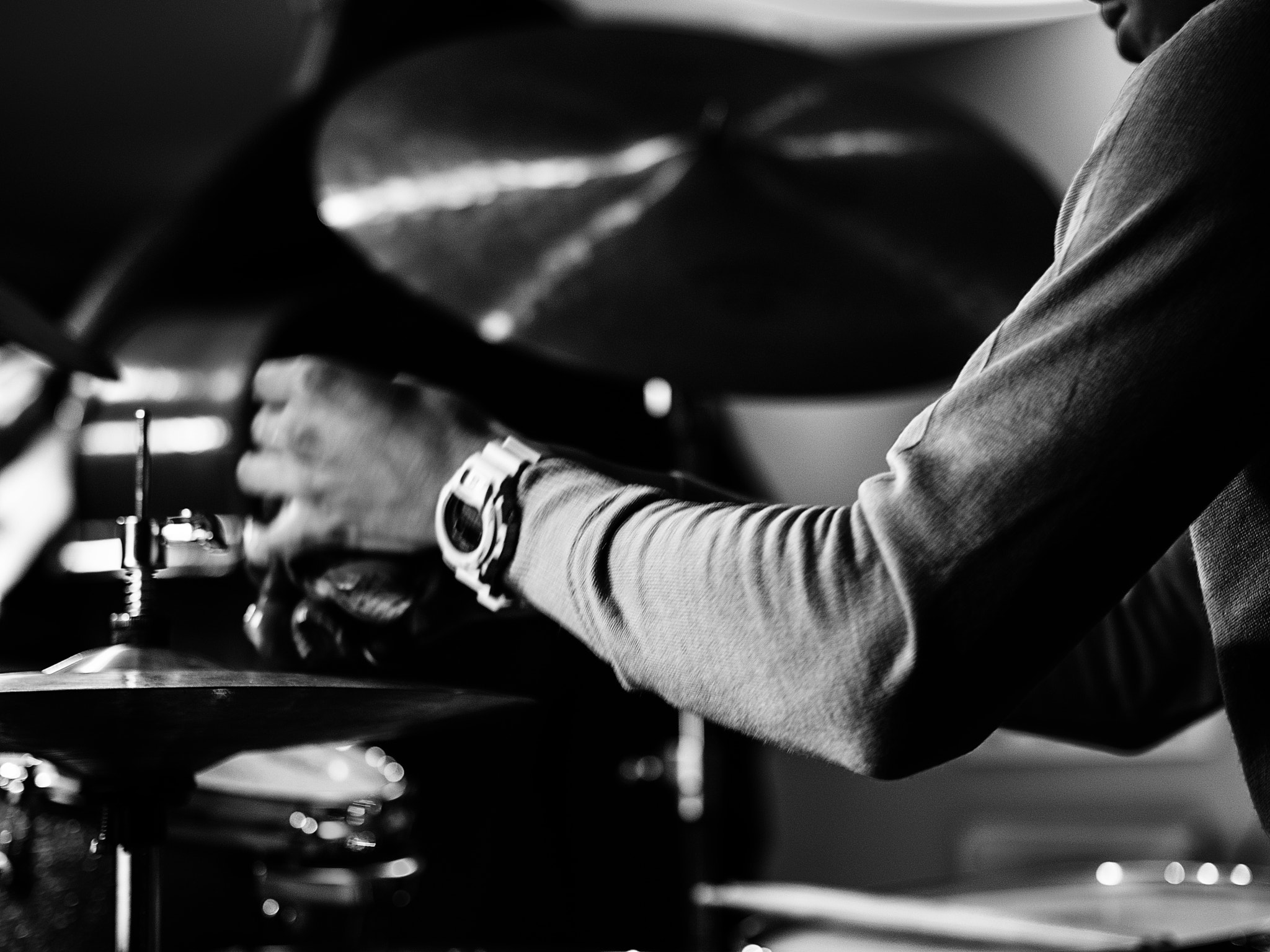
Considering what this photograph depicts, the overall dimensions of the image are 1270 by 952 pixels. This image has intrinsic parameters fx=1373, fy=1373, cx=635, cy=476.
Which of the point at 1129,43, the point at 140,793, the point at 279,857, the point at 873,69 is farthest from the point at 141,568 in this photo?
the point at 873,69

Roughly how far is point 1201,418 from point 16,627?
7.08 feet

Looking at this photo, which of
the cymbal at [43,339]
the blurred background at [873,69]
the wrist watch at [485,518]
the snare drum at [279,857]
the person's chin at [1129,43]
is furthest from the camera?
the blurred background at [873,69]

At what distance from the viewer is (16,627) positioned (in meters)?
2.28

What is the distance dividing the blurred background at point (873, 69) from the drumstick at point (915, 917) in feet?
6.52

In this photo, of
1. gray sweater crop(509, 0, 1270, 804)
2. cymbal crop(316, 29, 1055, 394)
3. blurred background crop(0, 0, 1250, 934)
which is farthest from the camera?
blurred background crop(0, 0, 1250, 934)

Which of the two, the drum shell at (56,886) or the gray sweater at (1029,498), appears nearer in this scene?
the gray sweater at (1029,498)

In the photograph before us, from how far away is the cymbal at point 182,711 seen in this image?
620 mm

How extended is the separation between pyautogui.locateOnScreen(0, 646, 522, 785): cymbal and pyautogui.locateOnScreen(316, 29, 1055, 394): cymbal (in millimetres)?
753

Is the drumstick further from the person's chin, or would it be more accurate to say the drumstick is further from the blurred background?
the blurred background

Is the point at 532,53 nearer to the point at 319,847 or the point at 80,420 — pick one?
the point at 319,847

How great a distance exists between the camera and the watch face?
656 millimetres

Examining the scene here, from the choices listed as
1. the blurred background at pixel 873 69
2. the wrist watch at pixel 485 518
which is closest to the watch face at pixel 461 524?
the wrist watch at pixel 485 518

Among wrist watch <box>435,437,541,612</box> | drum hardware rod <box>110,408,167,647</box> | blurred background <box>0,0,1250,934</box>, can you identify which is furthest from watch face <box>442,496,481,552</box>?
blurred background <box>0,0,1250,934</box>

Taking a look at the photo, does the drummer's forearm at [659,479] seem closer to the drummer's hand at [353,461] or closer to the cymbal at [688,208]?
the drummer's hand at [353,461]
